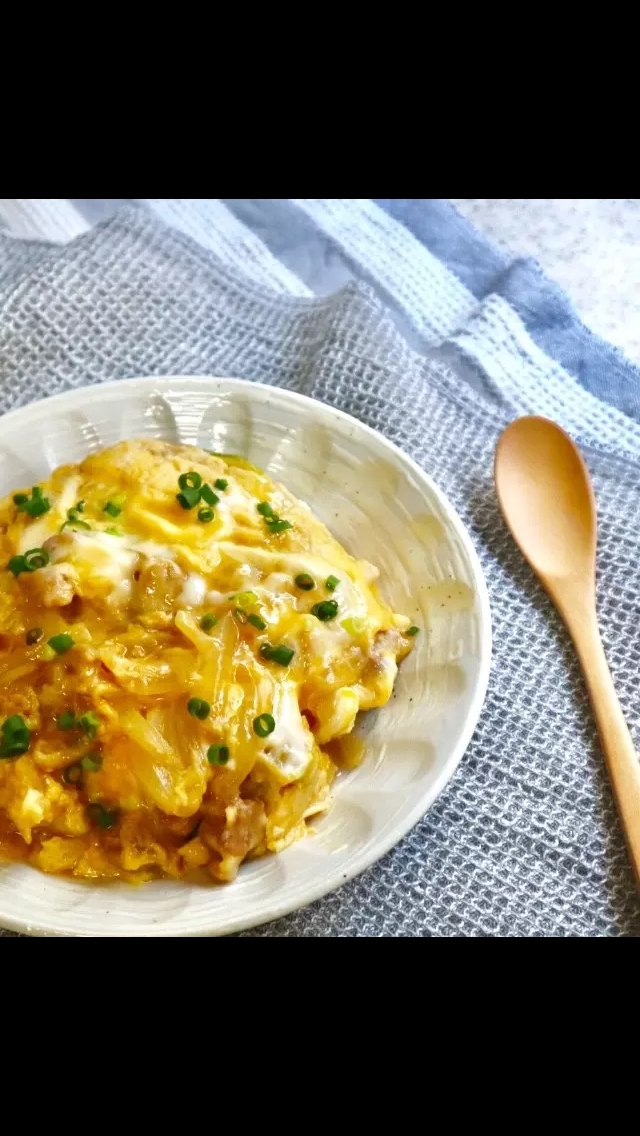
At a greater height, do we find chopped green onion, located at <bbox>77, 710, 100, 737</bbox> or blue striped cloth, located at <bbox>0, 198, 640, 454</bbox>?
blue striped cloth, located at <bbox>0, 198, 640, 454</bbox>

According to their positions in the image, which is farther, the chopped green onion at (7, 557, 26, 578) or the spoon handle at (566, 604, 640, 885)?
the spoon handle at (566, 604, 640, 885)

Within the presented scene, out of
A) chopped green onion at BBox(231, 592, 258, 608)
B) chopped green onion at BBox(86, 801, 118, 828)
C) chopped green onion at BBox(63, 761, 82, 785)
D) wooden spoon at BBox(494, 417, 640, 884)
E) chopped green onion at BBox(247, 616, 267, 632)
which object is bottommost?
chopped green onion at BBox(86, 801, 118, 828)

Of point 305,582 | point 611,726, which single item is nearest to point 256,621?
point 305,582

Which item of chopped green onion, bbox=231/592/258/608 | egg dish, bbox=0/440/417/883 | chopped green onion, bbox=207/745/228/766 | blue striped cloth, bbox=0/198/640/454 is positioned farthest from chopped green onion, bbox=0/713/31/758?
blue striped cloth, bbox=0/198/640/454

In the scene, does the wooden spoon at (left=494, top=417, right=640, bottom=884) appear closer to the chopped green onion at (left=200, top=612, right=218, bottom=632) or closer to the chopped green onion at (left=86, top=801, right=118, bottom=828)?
the chopped green onion at (left=200, top=612, right=218, bottom=632)

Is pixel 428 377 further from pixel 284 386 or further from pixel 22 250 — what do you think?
pixel 22 250

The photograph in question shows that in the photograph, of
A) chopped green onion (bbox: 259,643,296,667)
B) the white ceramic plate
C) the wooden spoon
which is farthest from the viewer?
the wooden spoon

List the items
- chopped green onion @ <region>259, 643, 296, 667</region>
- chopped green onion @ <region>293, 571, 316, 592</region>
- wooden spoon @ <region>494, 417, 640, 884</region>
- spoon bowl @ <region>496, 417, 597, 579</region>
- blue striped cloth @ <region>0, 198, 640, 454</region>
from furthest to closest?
blue striped cloth @ <region>0, 198, 640, 454</region> → spoon bowl @ <region>496, 417, 597, 579</region> → wooden spoon @ <region>494, 417, 640, 884</region> → chopped green onion @ <region>293, 571, 316, 592</region> → chopped green onion @ <region>259, 643, 296, 667</region>
